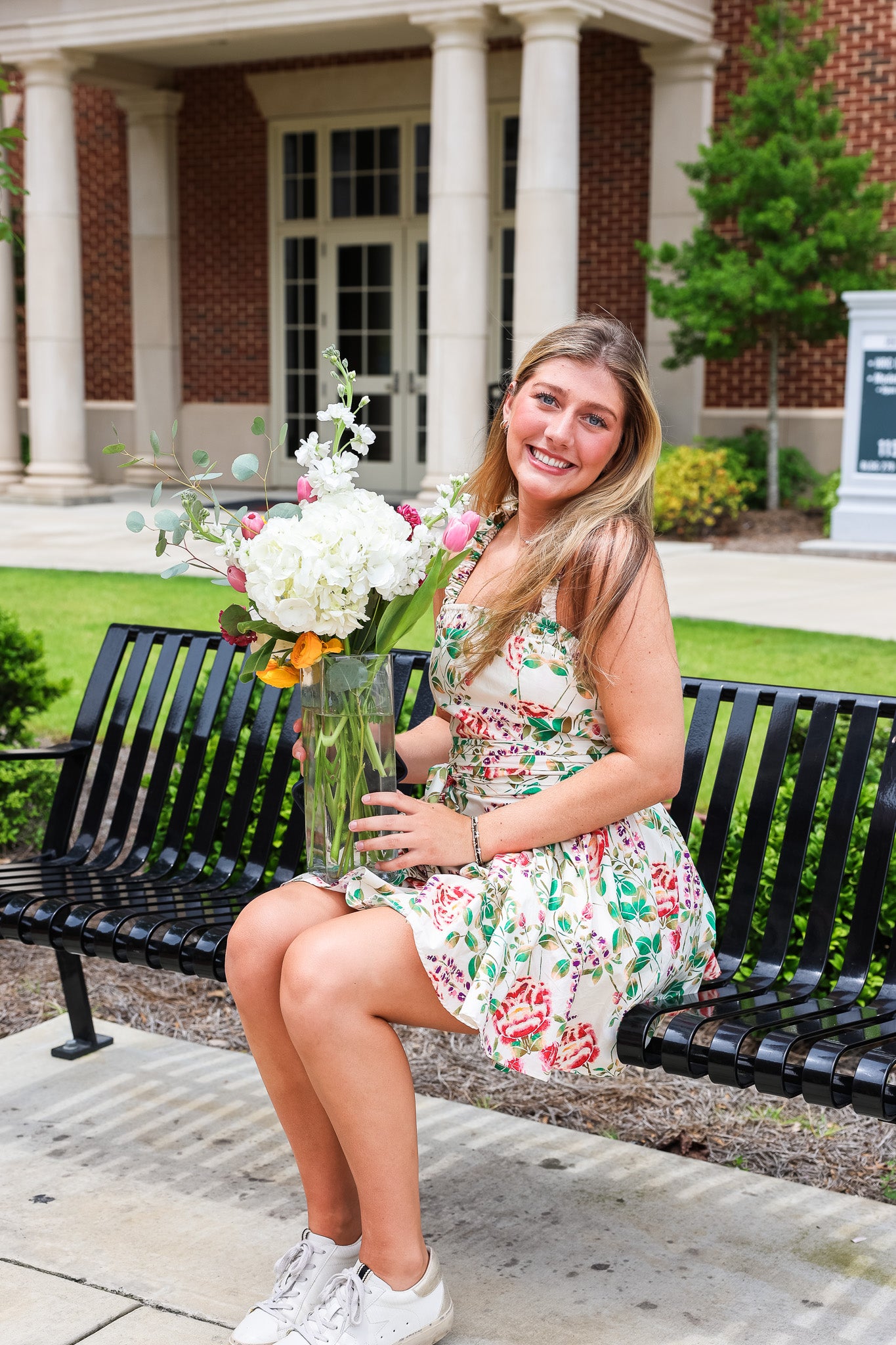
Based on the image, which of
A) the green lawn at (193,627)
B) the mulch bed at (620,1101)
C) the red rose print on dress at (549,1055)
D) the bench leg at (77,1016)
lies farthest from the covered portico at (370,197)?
the red rose print on dress at (549,1055)

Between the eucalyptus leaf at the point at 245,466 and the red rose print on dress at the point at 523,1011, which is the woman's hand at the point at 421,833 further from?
the eucalyptus leaf at the point at 245,466

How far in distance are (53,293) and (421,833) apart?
47.6 feet

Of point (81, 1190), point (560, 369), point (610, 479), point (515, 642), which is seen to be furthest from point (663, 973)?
point (81, 1190)

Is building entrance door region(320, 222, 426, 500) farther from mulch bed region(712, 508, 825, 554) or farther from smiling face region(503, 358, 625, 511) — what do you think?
smiling face region(503, 358, 625, 511)

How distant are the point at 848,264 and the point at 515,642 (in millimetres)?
12041

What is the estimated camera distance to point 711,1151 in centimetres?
337

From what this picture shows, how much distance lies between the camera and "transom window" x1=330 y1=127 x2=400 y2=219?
57.7 ft

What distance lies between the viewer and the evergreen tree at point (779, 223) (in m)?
13.3

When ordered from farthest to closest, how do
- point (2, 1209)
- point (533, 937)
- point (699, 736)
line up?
point (699, 736) → point (2, 1209) → point (533, 937)

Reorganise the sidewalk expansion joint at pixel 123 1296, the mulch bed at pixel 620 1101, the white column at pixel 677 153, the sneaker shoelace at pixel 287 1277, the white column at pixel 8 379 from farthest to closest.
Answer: the white column at pixel 8 379, the white column at pixel 677 153, the mulch bed at pixel 620 1101, the sidewalk expansion joint at pixel 123 1296, the sneaker shoelace at pixel 287 1277

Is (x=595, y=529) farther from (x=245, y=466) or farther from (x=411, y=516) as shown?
(x=245, y=466)

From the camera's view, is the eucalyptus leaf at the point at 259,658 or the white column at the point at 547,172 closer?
the eucalyptus leaf at the point at 259,658

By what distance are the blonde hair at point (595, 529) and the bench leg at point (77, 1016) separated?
152 cm

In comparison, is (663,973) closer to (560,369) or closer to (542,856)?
(542,856)
